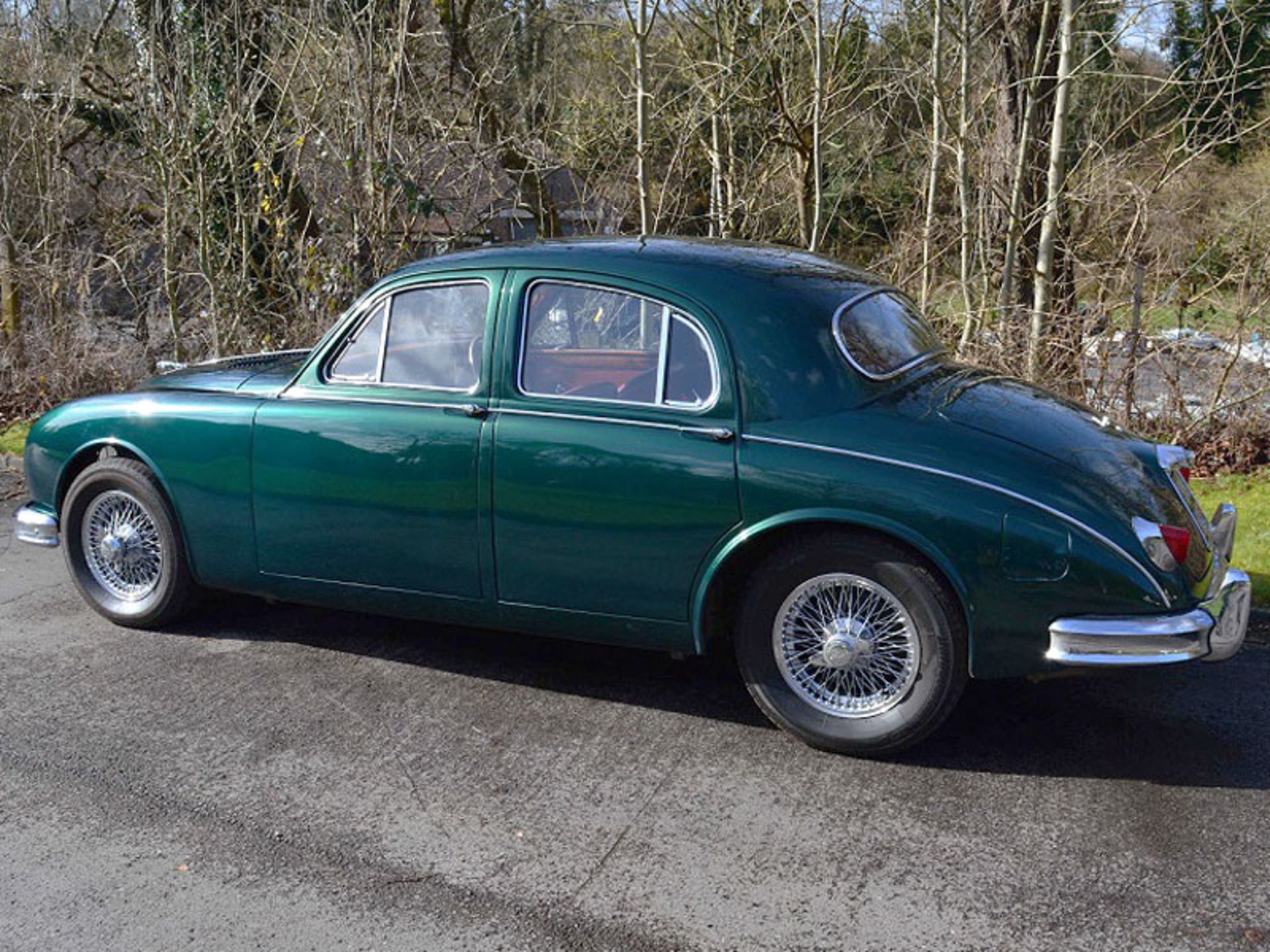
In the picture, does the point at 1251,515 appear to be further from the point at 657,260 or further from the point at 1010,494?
the point at 657,260

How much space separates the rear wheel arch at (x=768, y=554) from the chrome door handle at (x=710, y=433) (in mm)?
322

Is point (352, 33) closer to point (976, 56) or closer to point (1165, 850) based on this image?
point (976, 56)

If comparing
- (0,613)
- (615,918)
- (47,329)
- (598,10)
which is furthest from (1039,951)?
(598,10)

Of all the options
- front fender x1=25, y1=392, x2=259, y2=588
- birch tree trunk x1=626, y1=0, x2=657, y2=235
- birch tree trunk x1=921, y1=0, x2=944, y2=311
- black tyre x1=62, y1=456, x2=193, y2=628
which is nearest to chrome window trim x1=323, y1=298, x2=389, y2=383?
front fender x1=25, y1=392, x2=259, y2=588

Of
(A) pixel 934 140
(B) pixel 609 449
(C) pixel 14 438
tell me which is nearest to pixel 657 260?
(B) pixel 609 449

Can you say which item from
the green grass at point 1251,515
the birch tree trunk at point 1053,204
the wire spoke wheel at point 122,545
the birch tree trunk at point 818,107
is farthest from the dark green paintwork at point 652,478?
the birch tree trunk at point 818,107

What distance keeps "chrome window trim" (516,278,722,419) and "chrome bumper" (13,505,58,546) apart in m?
2.57

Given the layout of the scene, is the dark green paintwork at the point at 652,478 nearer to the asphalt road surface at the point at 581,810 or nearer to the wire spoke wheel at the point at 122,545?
the wire spoke wheel at the point at 122,545

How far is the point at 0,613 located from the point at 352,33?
587 centimetres

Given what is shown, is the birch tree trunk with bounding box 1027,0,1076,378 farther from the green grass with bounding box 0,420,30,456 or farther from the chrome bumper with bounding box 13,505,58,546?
the green grass with bounding box 0,420,30,456

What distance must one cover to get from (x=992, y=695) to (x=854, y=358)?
1429 millimetres

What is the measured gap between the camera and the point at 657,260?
465 centimetres

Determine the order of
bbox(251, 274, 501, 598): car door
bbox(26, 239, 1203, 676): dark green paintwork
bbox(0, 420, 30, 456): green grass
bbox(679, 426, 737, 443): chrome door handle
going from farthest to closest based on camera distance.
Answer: bbox(0, 420, 30, 456): green grass → bbox(251, 274, 501, 598): car door → bbox(679, 426, 737, 443): chrome door handle → bbox(26, 239, 1203, 676): dark green paintwork

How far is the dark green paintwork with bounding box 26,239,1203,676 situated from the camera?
3936mm
